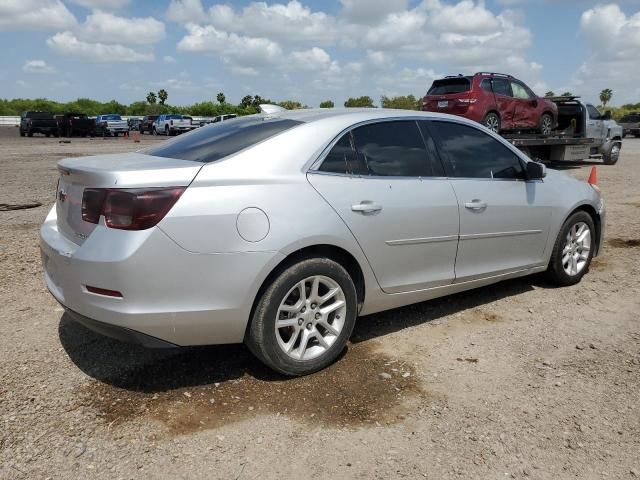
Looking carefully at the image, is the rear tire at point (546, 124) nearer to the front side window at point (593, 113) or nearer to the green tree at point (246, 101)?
the front side window at point (593, 113)

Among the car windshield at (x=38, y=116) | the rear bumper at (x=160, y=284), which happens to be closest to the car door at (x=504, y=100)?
the rear bumper at (x=160, y=284)

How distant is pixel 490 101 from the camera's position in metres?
13.9

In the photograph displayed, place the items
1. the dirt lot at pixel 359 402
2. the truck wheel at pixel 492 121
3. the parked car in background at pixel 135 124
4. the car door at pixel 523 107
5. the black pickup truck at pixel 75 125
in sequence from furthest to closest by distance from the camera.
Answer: the parked car in background at pixel 135 124 < the black pickup truck at pixel 75 125 < the car door at pixel 523 107 < the truck wheel at pixel 492 121 < the dirt lot at pixel 359 402

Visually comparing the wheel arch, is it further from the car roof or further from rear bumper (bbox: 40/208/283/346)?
the car roof

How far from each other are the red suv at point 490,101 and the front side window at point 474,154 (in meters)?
9.02

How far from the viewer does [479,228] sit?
441cm

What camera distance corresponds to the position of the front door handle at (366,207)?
3.65m

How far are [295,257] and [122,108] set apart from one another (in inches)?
3676

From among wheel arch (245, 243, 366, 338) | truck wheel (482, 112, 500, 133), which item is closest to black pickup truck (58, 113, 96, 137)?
truck wheel (482, 112, 500, 133)

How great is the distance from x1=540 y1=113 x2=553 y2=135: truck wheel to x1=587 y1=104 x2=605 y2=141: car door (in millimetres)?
1646

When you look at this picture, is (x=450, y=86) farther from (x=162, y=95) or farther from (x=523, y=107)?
(x=162, y=95)

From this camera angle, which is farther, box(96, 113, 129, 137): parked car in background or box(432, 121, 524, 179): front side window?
box(96, 113, 129, 137): parked car in background

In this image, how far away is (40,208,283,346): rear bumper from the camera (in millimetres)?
3010

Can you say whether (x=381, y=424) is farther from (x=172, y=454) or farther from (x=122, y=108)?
(x=122, y=108)
